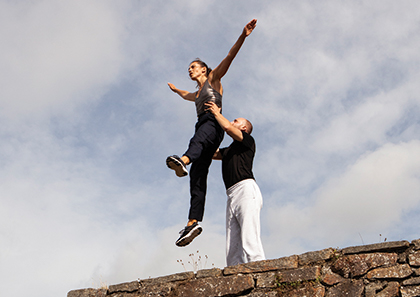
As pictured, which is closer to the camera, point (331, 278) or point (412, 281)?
point (412, 281)

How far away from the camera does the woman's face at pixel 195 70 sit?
5945 mm

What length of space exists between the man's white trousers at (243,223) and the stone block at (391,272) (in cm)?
123

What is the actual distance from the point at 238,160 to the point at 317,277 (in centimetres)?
186

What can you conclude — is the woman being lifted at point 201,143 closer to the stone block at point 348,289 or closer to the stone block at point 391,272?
the stone block at point 348,289

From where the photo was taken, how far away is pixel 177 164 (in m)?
4.48

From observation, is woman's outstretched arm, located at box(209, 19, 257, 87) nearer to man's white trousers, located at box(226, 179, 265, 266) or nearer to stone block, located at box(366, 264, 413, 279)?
man's white trousers, located at box(226, 179, 265, 266)

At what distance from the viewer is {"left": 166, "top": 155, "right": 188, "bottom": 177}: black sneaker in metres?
4.47

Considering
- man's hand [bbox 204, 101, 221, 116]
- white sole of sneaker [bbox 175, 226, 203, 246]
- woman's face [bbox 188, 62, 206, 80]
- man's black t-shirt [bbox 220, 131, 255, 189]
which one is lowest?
white sole of sneaker [bbox 175, 226, 203, 246]

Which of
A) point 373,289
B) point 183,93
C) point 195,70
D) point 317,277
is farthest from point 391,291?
point 183,93

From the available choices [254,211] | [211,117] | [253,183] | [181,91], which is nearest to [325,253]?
[254,211]

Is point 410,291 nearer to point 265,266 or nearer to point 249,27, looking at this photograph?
point 265,266

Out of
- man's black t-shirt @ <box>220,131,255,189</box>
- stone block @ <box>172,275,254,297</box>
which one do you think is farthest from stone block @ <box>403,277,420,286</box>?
man's black t-shirt @ <box>220,131,255,189</box>

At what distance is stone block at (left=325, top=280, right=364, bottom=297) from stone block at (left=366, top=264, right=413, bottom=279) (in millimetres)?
125

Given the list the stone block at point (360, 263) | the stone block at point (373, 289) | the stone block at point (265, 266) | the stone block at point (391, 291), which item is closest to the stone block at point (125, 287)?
the stone block at point (265, 266)
